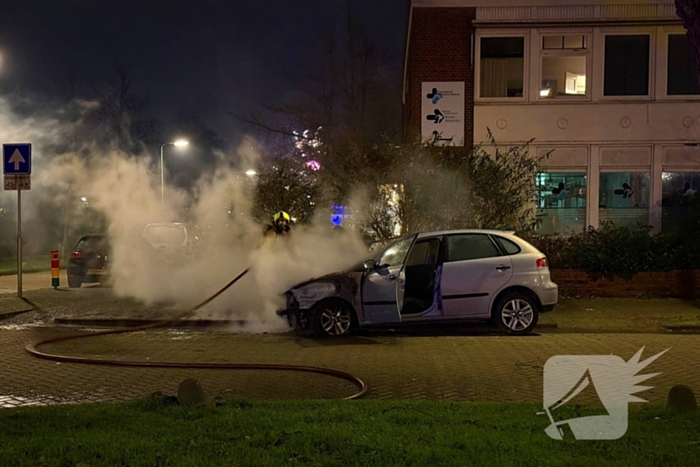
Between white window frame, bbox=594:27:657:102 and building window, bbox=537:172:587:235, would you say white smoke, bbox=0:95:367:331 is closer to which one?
building window, bbox=537:172:587:235

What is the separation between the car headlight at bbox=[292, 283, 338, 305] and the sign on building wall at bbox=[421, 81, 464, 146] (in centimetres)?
804

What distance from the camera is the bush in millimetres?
14666

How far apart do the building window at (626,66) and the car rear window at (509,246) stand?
8.21m

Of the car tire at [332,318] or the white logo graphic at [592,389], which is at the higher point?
the car tire at [332,318]

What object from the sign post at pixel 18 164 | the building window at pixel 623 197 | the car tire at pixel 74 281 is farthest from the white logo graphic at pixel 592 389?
the car tire at pixel 74 281

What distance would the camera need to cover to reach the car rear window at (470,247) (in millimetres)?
11039

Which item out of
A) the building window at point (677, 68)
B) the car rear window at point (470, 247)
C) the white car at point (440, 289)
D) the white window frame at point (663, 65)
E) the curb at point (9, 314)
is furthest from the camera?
the building window at point (677, 68)

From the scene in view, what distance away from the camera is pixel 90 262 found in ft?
58.5

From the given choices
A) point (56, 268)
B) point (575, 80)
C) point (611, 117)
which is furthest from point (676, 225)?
point (56, 268)

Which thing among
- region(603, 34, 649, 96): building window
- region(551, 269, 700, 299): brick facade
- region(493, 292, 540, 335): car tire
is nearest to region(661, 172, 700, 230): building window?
region(603, 34, 649, 96): building window

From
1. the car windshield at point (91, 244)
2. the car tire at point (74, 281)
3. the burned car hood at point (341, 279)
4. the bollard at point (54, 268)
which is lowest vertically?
the car tire at point (74, 281)

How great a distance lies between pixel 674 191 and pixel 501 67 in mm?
5214

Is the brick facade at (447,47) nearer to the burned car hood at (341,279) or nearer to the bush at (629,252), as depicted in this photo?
the bush at (629,252)

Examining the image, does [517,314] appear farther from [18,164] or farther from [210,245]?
[18,164]
